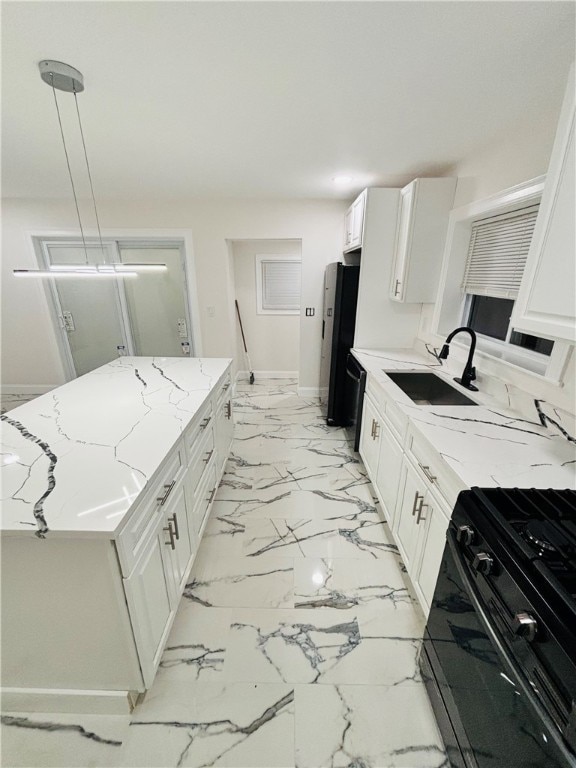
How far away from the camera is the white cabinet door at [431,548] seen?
4.05ft

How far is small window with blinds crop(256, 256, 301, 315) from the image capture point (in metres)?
4.38

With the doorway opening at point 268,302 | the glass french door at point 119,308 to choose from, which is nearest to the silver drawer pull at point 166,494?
the glass french door at point 119,308

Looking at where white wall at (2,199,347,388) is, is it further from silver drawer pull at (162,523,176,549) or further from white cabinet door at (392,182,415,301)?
silver drawer pull at (162,523,176,549)

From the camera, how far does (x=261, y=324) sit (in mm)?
4707

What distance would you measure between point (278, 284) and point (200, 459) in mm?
3361

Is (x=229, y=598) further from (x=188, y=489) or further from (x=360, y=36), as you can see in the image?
(x=360, y=36)

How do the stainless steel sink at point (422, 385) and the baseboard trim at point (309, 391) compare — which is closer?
the stainless steel sink at point (422, 385)

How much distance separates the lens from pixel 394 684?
4.12ft

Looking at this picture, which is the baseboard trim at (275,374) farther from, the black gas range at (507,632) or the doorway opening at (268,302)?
the black gas range at (507,632)

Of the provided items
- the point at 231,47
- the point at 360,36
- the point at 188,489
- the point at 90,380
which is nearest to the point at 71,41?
the point at 231,47

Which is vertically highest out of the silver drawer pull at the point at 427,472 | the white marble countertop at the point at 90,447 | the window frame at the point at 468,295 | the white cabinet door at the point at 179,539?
the window frame at the point at 468,295

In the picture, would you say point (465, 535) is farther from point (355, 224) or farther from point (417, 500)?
point (355, 224)

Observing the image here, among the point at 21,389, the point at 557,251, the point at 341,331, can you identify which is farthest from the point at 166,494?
the point at 21,389

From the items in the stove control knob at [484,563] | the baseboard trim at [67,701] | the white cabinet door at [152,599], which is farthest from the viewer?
the baseboard trim at [67,701]
